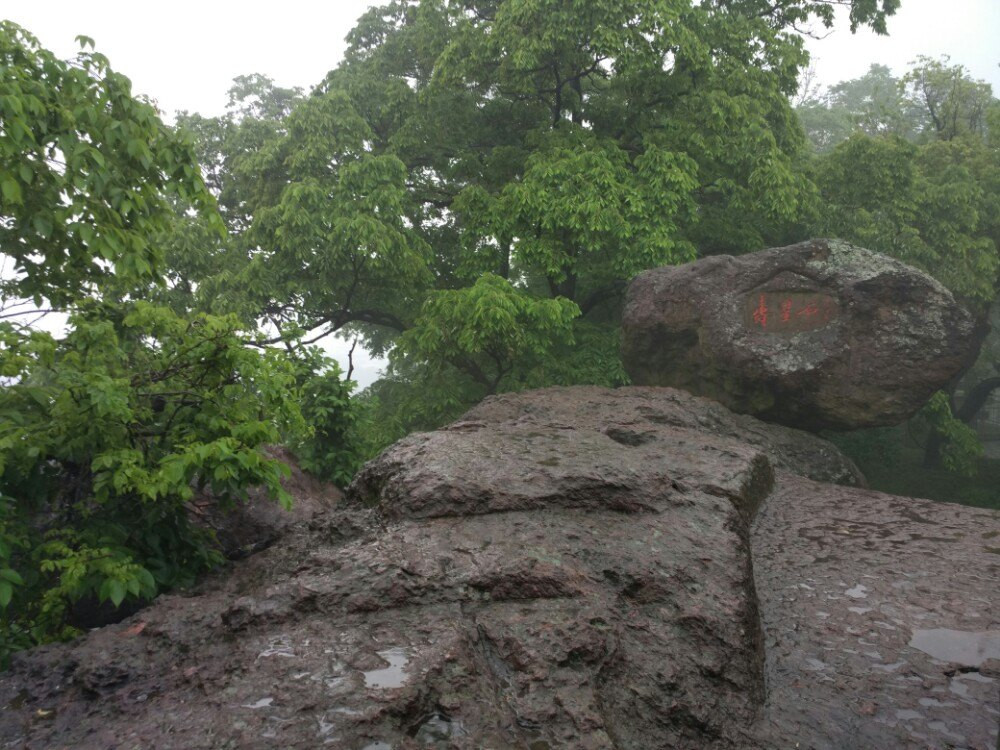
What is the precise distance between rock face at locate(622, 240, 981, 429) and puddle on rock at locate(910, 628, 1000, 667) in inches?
203

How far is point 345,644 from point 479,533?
909 millimetres

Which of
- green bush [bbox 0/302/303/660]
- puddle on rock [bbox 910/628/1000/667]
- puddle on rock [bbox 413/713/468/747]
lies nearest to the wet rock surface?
puddle on rock [bbox 910/628/1000/667]

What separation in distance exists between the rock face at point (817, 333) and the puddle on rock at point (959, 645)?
515 cm

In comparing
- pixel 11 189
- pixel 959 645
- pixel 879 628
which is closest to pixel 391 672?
pixel 879 628

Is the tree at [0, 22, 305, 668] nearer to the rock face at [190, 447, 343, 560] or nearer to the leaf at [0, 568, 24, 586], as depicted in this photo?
the leaf at [0, 568, 24, 586]

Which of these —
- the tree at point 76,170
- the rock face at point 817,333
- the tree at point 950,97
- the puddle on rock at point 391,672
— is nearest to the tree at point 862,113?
the tree at point 950,97

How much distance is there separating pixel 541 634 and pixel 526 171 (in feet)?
29.0

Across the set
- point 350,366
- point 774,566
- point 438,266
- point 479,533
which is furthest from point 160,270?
point 438,266

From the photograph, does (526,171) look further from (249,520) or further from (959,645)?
(959,645)

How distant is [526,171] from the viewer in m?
10.9

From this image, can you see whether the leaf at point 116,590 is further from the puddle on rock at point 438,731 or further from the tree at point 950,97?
the tree at point 950,97

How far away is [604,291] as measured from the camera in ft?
41.7

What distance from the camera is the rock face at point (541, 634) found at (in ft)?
8.46

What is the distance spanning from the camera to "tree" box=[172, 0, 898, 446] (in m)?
10.4
